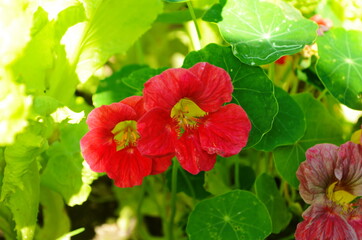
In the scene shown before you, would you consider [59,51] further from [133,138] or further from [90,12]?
[133,138]

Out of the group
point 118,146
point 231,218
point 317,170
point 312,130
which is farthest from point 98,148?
point 312,130

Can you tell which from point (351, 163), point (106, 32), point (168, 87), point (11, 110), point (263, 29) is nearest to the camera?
point (11, 110)

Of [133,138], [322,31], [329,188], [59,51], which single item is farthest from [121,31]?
[329,188]

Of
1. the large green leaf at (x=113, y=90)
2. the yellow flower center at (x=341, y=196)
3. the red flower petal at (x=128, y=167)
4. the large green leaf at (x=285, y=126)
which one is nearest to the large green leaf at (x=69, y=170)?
the large green leaf at (x=113, y=90)

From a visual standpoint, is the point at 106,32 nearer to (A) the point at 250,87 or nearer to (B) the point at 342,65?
(A) the point at 250,87

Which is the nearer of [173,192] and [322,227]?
[322,227]

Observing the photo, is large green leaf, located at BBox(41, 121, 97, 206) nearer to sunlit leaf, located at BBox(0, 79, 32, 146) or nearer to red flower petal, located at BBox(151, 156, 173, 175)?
red flower petal, located at BBox(151, 156, 173, 175)

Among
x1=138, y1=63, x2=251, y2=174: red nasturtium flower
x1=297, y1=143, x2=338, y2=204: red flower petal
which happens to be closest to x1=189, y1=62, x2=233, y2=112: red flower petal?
x1=138, y1=63, x2=251, y2=174: red nasturtium flower
